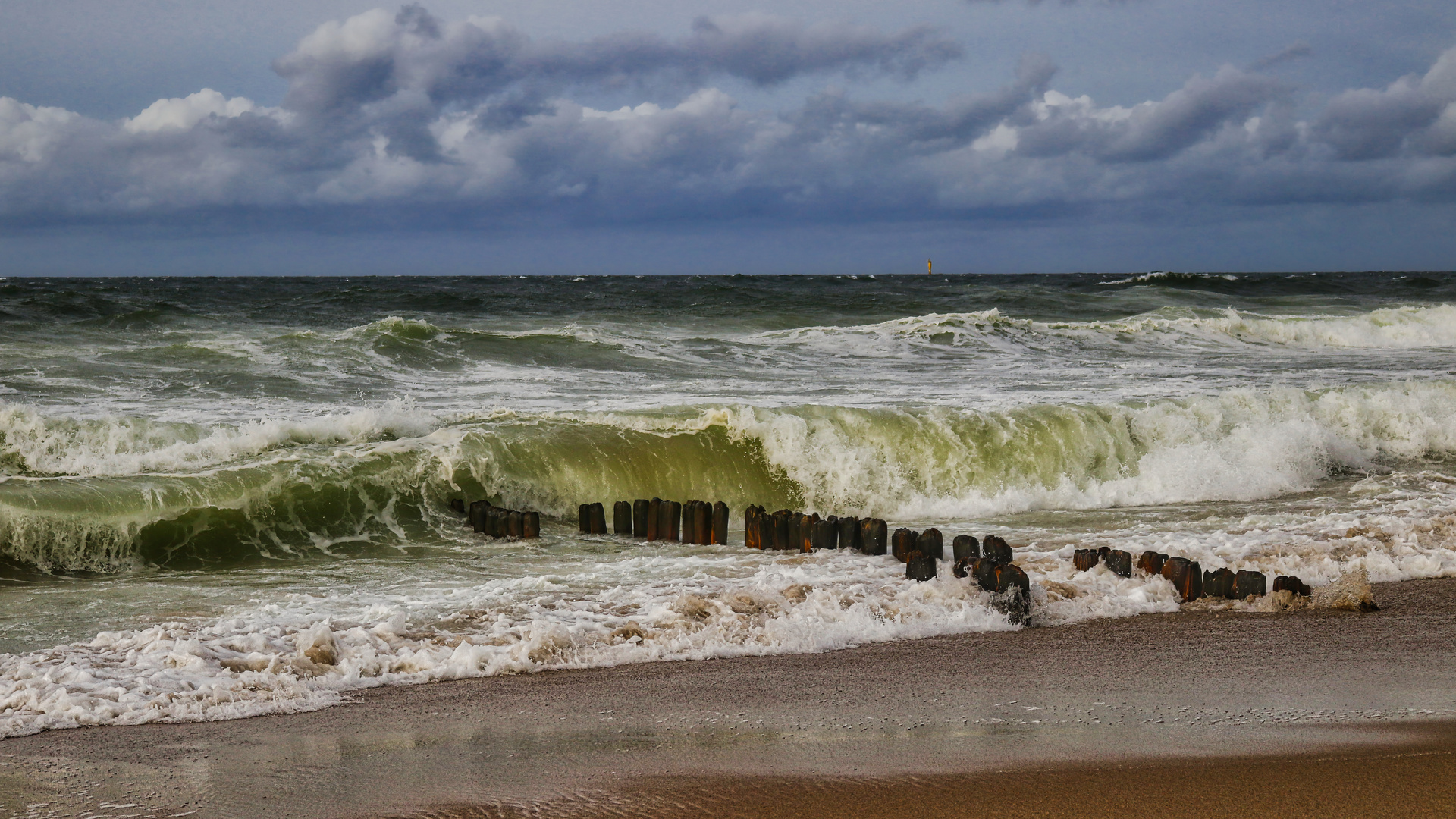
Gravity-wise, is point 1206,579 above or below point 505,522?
above

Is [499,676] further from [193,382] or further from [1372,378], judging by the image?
[1372,378]

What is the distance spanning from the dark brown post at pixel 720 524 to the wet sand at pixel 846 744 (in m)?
2.81

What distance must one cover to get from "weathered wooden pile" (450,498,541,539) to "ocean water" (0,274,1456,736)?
0.13 m

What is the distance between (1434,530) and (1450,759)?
4.48 meters

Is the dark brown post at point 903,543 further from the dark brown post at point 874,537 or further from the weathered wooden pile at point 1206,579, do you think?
the weathered wooden pile at point 1206,579

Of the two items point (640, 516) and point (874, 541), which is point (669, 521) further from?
point (874, 541)

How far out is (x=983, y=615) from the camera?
5480mm

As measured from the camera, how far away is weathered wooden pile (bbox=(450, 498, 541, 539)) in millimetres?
8086

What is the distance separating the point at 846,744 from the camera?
12.2 ft

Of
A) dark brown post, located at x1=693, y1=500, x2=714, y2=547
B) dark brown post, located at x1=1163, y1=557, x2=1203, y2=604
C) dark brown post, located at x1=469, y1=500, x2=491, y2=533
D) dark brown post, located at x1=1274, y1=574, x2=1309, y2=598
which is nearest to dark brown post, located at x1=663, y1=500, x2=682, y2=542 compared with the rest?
dark brown post, located at x1=693, y1=500, x2=714, y2=547

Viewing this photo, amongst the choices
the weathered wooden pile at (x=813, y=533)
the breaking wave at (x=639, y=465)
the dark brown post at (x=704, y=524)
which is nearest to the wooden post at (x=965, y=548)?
the weathered wooden pile at (x=813, y=533)

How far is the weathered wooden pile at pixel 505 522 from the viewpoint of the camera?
26.5 feet

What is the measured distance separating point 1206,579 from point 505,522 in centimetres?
478

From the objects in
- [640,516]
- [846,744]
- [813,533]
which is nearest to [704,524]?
[640,516]
